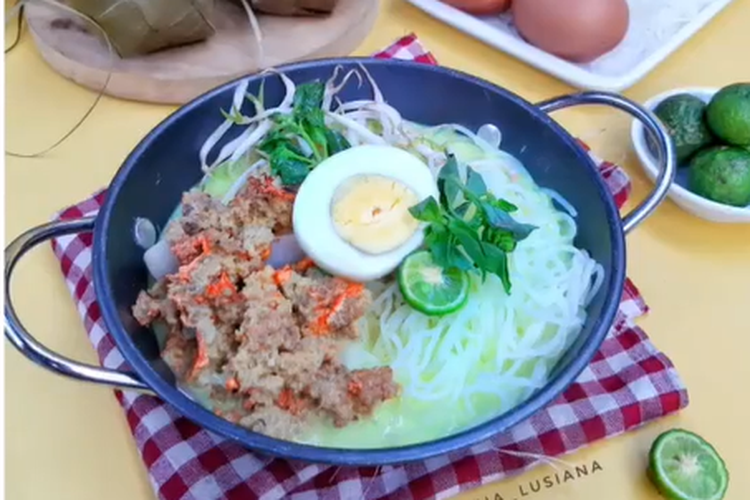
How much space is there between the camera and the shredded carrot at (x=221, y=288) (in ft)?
3.23

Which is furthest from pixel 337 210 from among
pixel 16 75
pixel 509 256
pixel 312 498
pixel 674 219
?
pixel 16 75

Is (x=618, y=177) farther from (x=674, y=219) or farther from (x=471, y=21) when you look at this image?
(x=471, y=21)

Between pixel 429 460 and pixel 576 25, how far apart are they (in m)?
0.92

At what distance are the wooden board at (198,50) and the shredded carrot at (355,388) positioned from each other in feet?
2.69

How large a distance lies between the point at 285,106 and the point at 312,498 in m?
0.58

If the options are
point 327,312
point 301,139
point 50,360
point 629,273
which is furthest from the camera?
point 629,273

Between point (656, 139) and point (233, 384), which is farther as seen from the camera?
point (656, 139)

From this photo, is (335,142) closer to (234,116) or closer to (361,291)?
(234,116)

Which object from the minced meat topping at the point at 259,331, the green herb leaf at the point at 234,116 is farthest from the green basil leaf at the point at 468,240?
the green herb leaf at the point at 234,116

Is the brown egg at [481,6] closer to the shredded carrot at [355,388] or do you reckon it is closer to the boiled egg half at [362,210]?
the boiled egg half at [362,210]

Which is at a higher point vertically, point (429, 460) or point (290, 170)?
point (290, 170)

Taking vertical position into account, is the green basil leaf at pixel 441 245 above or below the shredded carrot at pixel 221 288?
above

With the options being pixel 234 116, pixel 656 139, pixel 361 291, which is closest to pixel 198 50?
pixel 234 116

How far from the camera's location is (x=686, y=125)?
1.38 metres
